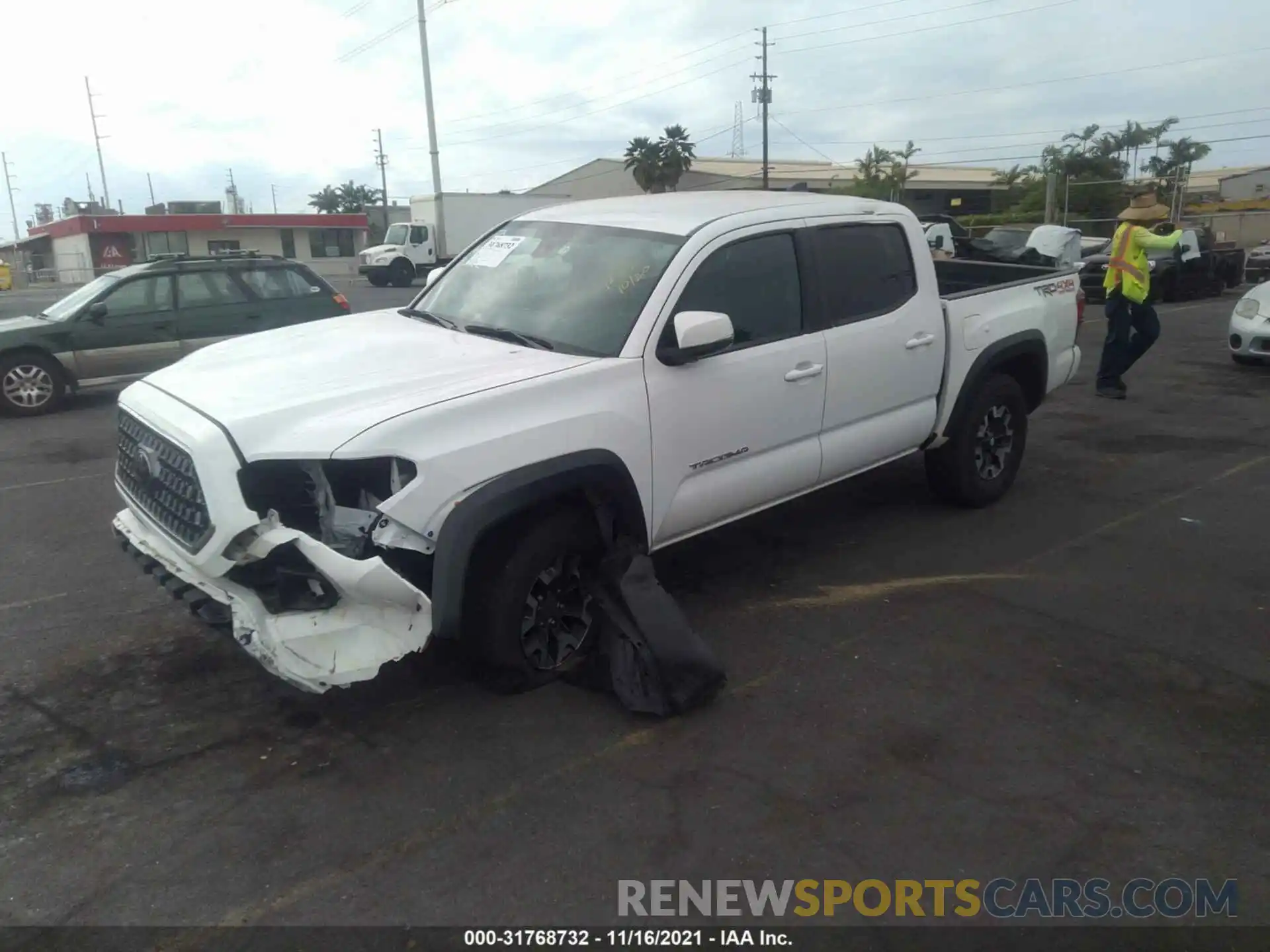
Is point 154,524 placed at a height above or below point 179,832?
above

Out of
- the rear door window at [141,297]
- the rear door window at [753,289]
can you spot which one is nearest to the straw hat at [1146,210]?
the rear door window at [753,289]

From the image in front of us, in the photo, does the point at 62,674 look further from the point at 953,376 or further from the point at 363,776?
the point at 953,376

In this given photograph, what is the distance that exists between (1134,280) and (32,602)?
31.0 feet

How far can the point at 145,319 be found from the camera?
11.1 metres

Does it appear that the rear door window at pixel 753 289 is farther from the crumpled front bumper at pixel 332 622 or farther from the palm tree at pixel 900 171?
the palm tree at pixel 900 171

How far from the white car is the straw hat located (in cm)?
258

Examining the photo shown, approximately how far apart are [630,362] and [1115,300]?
754 centimetres

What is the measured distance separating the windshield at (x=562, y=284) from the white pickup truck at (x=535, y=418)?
0.05 ft

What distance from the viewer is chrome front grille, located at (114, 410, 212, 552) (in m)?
3.66

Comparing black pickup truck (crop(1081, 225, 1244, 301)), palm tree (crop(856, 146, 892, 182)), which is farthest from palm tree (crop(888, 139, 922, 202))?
black pickup truck (crop(1081, 225, 1244, 301))

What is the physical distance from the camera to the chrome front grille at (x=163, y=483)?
3658 mm

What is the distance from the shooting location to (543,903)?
2.98m

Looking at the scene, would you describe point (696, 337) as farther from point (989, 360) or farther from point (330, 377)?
point (989, 360)

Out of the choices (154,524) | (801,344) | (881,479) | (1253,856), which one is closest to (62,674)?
(154,524)
